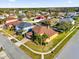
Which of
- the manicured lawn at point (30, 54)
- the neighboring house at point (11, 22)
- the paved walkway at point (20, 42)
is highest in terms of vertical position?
the neighboring house at point (11, 22)

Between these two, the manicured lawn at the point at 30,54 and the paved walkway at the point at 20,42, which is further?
the paved walkway at the point at 20,42

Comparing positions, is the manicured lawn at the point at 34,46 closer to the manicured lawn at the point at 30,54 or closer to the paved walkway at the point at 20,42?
the paved walkway at the point at 20,42

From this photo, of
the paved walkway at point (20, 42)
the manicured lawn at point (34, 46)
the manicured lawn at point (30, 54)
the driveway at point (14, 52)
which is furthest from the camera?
the paved walkway at point (20, 42)

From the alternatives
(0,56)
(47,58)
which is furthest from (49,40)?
(0,56)

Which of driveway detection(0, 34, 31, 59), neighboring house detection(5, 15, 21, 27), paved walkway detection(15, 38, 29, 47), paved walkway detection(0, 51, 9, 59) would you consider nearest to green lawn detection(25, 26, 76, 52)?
paved walkway detection(15, 38, 29, 47)

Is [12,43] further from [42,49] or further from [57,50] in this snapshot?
[57,50]

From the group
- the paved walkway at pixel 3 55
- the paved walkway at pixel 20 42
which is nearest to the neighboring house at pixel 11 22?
the paved walkway at pixel 20 42

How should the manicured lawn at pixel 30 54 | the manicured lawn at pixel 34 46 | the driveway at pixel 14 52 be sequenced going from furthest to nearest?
the manicured lawn at pixel 34 46
the manicured lawn at pixel 30 54
the driveway at pixel 14 52

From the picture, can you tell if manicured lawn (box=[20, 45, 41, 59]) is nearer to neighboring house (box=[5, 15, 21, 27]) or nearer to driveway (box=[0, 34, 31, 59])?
driveway (box=[0, 34, 31, 59])

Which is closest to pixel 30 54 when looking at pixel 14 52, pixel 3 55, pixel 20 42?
pixel 14 52

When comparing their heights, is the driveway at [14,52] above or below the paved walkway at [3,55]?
below

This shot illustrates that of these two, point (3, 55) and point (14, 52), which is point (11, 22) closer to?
point (14, 52)
